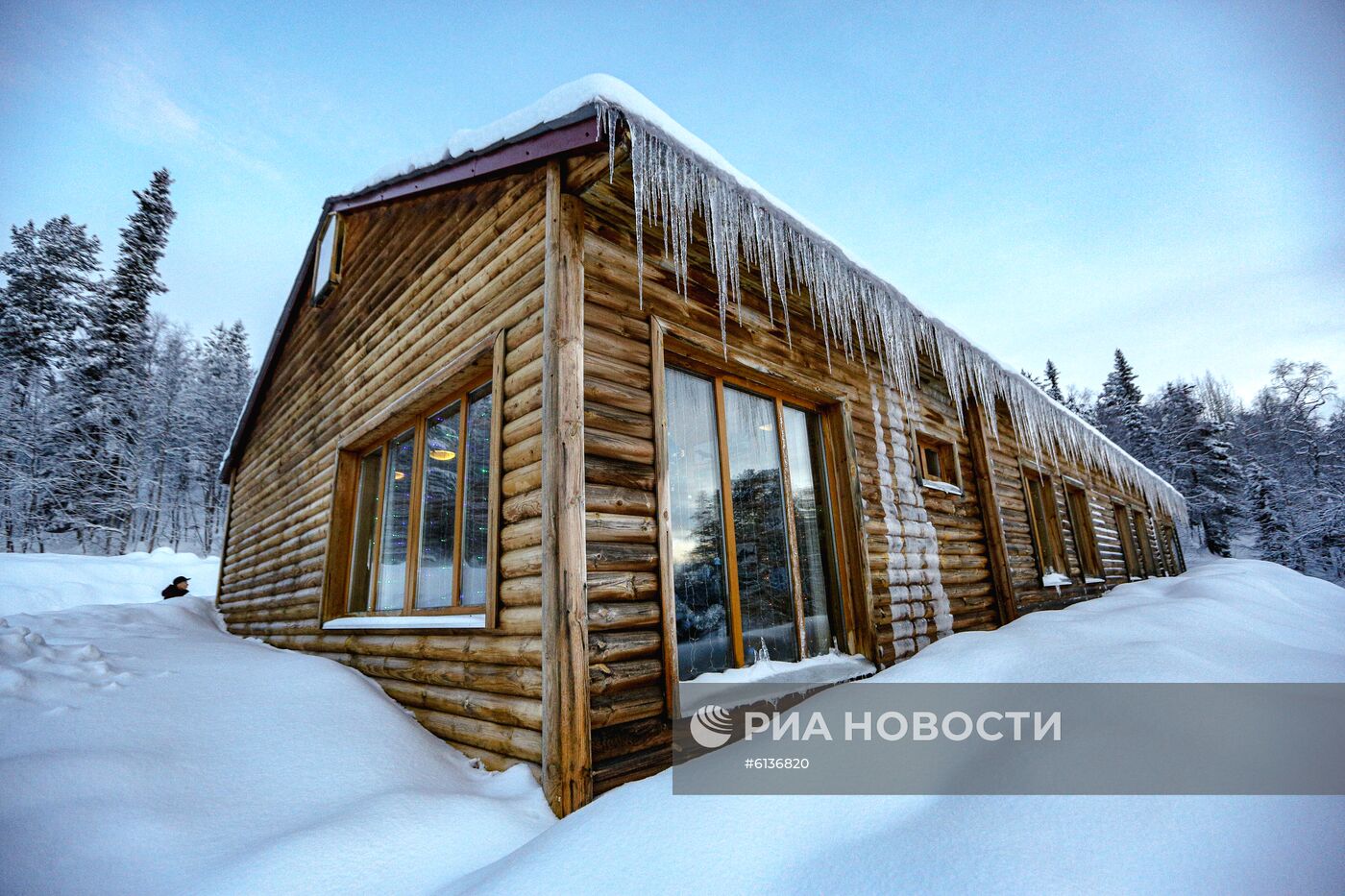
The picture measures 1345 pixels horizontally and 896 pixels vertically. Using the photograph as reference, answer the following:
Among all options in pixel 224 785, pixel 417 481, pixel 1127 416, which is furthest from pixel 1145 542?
pixel 1127 416

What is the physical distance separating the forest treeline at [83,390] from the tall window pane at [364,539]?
20.3 meters

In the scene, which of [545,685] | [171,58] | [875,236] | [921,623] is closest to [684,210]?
[545,685]

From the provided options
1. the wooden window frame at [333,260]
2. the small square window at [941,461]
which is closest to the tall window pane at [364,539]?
the wooden window frame at [333,260]

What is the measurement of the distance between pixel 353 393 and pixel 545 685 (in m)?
4.10

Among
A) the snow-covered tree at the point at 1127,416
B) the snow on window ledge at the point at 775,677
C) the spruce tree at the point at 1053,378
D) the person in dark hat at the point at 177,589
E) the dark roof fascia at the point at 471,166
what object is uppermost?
the spruce tree at the point at 1053,378

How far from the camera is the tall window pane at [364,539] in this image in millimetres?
4617

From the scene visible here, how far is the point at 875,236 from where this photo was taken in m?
34.8

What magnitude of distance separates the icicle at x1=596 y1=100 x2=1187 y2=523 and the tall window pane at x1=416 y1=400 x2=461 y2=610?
1866 millimetres

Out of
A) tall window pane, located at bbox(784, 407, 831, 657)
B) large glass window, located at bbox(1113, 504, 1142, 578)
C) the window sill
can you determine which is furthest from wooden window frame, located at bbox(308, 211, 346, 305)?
large glass window, located at bbox(1113, 504, 1142, 578)

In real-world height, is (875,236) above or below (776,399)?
above

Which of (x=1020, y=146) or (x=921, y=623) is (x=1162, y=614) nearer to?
(x=921, y=623)

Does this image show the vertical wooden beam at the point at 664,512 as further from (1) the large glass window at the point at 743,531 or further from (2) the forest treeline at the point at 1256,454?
(2) the forest treeline at the point at 1256,454

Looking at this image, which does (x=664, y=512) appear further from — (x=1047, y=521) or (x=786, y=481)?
(x=1047, y=521)

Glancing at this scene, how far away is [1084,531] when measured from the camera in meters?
9.95
